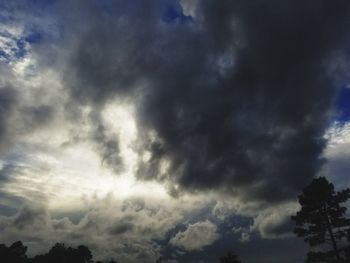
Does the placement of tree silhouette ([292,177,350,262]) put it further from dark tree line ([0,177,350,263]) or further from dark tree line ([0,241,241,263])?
dark tree line ([0,241,241,263])

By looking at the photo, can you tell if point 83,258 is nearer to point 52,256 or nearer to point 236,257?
point 52,256

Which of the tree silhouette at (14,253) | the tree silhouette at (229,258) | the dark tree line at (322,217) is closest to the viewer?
the dark tree line at (322,217)

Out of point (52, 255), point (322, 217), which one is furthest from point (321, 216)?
point (52, 255)

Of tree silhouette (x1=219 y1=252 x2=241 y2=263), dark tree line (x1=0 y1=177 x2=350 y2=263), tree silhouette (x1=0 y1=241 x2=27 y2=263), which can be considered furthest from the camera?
tree silhouette (x1=0 y1=241 x2=27 y2=263)

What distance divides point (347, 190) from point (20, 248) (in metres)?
107

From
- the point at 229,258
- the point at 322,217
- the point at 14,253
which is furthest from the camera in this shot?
the point at 14,253

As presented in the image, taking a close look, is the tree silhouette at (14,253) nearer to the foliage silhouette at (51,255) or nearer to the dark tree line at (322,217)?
the foliage silhouette at (51,255)

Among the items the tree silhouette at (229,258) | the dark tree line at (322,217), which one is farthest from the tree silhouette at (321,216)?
the tree silhouette at (229,258)

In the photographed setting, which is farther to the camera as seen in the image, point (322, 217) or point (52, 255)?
point (52, 255)

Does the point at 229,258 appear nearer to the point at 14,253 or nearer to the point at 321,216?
the point at 321,216

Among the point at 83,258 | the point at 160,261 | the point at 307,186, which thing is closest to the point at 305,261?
the point at 307,186

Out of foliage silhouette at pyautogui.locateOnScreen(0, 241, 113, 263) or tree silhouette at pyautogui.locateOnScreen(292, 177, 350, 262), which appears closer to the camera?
tree silhouette at pyautogui.locateOnScreen(292, 177, 350, 262)

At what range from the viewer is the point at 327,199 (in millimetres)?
35938

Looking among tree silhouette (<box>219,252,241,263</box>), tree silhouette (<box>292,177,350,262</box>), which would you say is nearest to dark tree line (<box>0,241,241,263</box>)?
tree silhouette (<box>219,252,241,263</box>)
